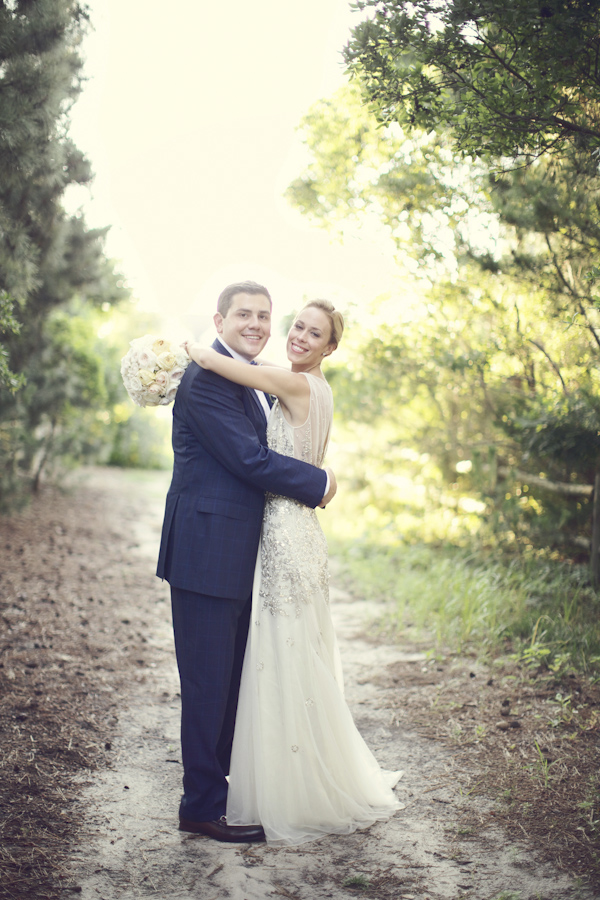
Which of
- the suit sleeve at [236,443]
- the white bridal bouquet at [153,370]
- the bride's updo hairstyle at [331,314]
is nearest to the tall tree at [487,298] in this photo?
the bride's updo hairstyle at [331,314]

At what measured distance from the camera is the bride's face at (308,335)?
3.03m

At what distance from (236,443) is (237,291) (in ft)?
2.31

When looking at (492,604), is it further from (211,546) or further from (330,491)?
(211,546)

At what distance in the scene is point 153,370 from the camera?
9.35 feet

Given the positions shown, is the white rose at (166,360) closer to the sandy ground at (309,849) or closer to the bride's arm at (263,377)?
the bride's arm at (263,377)

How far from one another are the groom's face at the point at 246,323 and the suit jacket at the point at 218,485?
22cm

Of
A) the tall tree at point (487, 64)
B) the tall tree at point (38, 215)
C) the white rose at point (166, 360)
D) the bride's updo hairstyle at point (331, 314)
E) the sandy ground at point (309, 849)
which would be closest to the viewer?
the sandy ground at point (309, 849)

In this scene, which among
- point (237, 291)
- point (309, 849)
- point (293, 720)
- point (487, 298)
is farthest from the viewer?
point (487, 298)

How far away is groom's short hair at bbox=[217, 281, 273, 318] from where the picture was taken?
9.64 ft

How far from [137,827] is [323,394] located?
1.98 m

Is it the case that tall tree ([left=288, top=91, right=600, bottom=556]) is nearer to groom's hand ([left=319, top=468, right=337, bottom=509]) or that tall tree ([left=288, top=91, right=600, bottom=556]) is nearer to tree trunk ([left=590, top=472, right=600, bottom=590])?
tree trunk ([left=590, top=472, right=600, bottom=590])

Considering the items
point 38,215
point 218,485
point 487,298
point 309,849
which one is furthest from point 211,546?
point 38,215

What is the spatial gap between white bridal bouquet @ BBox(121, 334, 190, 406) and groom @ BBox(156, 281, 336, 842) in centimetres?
6

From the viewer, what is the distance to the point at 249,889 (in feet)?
7.84
